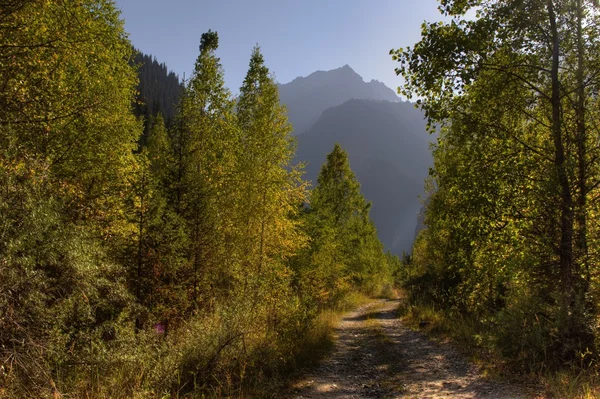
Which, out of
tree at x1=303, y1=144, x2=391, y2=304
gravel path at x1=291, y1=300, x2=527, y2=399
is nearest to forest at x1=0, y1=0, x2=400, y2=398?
gravel path at x1=291, y1=300, x2=527, y2=399

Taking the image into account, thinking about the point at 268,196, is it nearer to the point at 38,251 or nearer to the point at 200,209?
the point at 200,209

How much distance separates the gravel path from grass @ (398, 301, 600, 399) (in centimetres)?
34

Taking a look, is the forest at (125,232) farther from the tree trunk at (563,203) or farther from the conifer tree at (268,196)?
the tree trunk at (563,203)

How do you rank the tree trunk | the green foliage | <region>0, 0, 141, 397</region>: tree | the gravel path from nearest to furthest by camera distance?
<region>0, 0, 141, 397</region>: tree < the tree trunk < the gravel path < the green foliage

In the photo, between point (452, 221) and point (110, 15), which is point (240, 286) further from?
point (110, 15)

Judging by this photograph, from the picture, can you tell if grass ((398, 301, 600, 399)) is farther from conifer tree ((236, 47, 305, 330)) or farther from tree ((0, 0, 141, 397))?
tree ((0, 0, 141, 397))

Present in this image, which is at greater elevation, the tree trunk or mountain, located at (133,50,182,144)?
mountain, located at (133,50,182,144)

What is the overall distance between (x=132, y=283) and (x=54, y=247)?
487 cm

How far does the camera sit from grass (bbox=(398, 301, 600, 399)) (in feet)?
16.8

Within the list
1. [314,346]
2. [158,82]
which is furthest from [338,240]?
[158,82]

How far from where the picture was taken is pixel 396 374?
29.2 ft

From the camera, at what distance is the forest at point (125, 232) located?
4570 millimetres

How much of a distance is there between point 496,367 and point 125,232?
10755 millimetres

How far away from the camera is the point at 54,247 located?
4.90 metres
